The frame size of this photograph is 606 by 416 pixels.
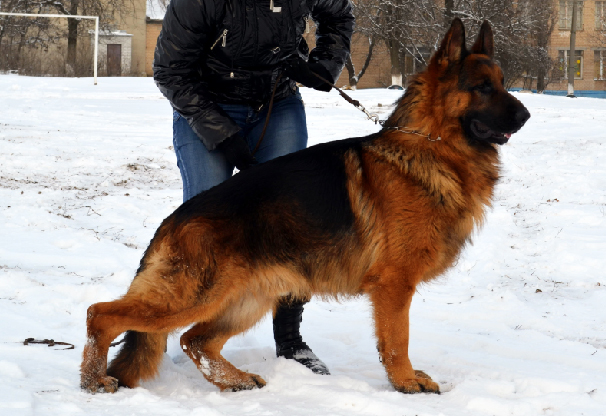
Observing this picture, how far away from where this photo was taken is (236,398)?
3.30 meters

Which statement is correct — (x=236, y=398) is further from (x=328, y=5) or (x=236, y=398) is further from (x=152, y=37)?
(x=152, y=37)

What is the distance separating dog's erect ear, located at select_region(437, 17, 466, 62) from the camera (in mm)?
3316

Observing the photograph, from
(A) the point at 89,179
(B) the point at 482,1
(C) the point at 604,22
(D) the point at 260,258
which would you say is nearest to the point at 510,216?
(D) the point at 260,258

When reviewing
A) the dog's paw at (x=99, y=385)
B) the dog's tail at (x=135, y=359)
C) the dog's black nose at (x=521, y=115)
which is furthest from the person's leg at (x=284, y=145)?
the dog's black nose at (x=521, y=115)

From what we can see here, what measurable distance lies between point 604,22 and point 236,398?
50557 millimetres

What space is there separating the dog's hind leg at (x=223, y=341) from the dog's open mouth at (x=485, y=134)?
4.93ft

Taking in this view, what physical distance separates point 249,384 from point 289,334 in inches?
21.8

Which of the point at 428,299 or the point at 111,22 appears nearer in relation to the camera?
the point at 428,299

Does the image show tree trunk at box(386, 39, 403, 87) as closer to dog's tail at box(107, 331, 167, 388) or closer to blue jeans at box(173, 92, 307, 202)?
blue jeans at box(173, 92, 307, 202)

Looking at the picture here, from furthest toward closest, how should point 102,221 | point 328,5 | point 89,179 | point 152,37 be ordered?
point 152,37 → point 89,179 → point 102,221 → point 328,5

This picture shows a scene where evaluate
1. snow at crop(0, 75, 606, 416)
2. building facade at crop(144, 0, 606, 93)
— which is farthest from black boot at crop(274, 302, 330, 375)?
building facade at crop(144, 0, 606, 93)

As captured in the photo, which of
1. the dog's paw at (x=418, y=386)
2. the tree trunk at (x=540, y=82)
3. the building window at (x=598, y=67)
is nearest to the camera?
the dog's paw at (x=418, y=386)

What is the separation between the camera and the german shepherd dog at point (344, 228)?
3.22 m

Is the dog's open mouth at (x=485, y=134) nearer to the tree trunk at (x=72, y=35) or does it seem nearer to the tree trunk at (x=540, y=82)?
the tree trunk at (x=72, y=35)
